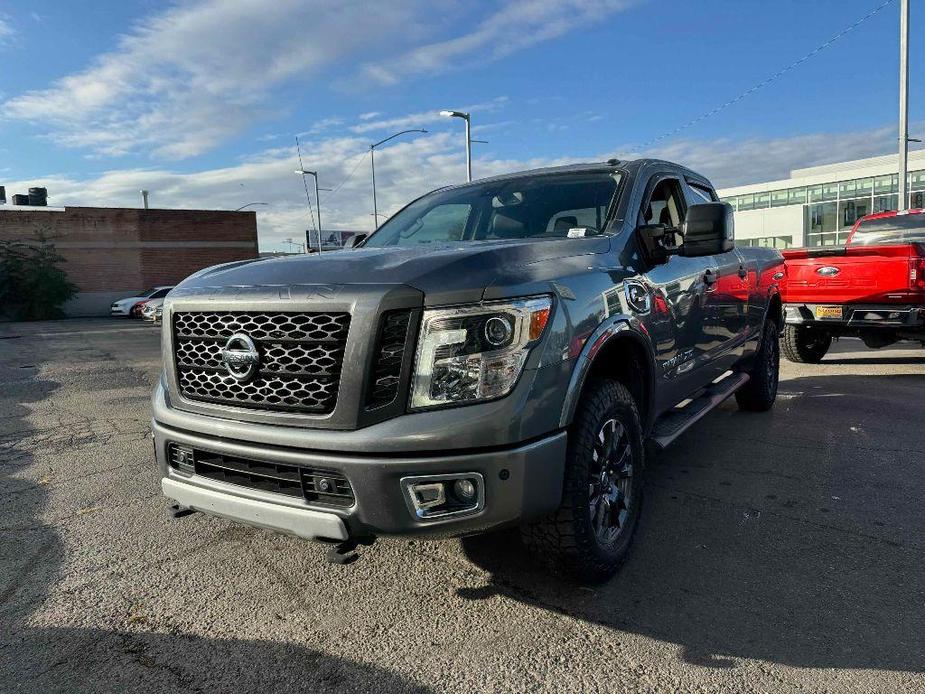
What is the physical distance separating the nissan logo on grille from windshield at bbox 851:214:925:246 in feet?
32.8

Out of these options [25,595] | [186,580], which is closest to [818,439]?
[186,580]

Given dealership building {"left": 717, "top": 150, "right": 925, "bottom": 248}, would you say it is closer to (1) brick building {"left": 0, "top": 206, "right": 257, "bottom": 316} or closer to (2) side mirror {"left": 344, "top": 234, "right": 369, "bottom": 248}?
(1) brick building {"left": 0, "top": 206, "right": 257, "bottom": 316}

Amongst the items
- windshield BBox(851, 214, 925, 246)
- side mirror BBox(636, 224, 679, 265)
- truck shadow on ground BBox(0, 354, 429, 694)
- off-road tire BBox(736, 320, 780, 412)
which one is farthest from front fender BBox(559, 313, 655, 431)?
windshield BBox(851, 214, 925, 246)

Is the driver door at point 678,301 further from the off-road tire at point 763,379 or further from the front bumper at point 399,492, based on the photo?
the off-road tire at point 763,379

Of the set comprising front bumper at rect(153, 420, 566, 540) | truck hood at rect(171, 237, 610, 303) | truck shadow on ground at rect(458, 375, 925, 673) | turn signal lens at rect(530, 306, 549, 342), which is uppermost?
truck hood at rect(171, 237, 610, 303)

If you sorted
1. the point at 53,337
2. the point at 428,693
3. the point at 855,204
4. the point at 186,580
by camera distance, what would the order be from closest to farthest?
the point at 428,693 < the point at 186,580 < the point at 53,337 < the point at 855,204

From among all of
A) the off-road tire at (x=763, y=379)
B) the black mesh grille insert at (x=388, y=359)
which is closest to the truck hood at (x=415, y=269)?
the black mesh grille insert at (x=388, y=359)

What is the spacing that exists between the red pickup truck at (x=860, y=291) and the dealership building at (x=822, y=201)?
28.4 metres

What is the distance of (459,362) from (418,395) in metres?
0.18

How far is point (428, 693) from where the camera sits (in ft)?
7.47

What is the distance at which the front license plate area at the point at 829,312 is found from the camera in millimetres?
7992

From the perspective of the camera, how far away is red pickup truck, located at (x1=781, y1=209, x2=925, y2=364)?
296 inches

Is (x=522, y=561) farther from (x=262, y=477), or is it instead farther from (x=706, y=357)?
(x=706, y=357)

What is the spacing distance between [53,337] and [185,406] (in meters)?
17.9
